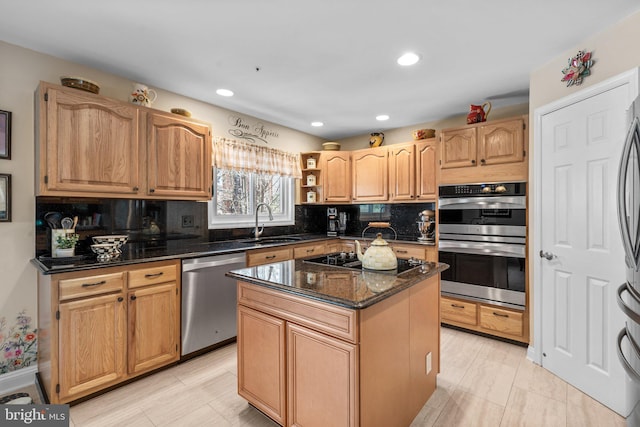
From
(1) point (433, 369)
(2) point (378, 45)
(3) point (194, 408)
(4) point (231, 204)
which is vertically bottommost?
(3) point (194, 408)

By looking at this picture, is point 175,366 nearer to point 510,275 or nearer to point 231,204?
point 231,204

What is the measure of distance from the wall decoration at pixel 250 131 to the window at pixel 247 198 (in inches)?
17.4

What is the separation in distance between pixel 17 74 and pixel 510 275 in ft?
14.2

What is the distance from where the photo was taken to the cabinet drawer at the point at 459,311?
3156mm

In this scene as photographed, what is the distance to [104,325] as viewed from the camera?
2.08 metres

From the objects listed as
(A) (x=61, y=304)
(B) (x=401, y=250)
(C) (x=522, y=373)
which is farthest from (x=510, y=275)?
(A) (x=61, y=304)

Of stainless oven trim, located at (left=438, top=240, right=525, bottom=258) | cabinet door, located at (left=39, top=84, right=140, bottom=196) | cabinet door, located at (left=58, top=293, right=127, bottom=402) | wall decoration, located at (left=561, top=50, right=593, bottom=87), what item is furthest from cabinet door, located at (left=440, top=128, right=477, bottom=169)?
cabinet door, located at (left=58, top=293, right=127, bottom=402)

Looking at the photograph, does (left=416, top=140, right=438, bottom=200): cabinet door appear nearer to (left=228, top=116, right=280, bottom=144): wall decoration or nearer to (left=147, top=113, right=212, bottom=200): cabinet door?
(left=228, top=116, right=280, bottom=144): wall decoration

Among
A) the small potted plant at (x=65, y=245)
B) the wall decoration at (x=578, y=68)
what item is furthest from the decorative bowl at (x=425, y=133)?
the small potted plant at (x=65, y=245)

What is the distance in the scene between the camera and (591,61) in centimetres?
210

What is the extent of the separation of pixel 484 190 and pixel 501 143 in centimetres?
47

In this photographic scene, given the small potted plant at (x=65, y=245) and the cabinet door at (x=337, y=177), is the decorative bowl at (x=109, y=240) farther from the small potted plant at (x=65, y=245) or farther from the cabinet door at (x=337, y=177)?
the cabinet door at (x=337, y=177)

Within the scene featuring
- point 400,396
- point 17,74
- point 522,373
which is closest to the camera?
point 400,396

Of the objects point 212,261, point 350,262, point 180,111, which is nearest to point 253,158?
point 180,111
